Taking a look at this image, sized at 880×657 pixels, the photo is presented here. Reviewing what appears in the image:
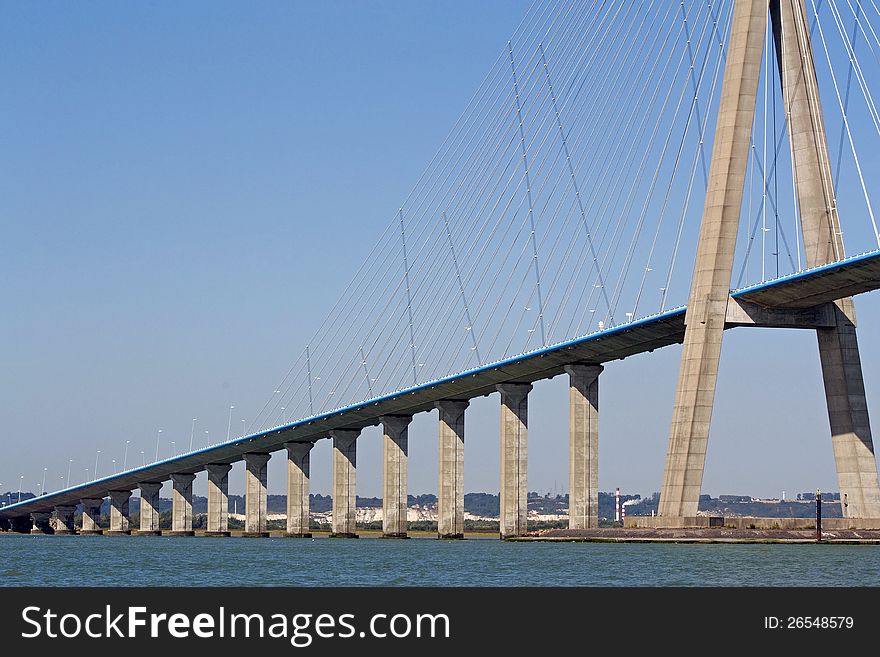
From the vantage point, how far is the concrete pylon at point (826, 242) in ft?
181

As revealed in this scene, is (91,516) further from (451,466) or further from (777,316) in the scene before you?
(777,316)

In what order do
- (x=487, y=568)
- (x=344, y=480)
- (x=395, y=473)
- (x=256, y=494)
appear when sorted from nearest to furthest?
(x=487, y=568)
(x=395, y=473)
(x=344, y=480)
(x=256, y=494)

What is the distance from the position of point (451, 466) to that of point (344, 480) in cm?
1296

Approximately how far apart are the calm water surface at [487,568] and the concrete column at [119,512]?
61.0 m

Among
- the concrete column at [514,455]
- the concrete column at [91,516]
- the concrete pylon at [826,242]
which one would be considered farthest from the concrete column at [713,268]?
the concrete column at [91,516]

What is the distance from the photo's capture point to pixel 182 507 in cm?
11044

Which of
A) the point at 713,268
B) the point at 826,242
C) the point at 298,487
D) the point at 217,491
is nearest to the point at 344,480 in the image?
the point at 298,487

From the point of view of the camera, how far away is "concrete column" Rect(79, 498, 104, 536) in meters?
121

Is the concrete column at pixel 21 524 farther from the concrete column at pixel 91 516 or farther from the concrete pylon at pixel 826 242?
the concrete pylon at pixel 826 242

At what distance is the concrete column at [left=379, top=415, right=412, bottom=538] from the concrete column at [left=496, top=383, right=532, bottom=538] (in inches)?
471

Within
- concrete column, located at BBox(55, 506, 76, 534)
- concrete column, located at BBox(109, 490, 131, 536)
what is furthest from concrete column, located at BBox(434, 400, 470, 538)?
concrete column, located at BBox(55, 506, 76, 534)

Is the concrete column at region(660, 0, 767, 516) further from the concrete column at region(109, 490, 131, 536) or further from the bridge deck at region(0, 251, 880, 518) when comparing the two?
the concrete column at region(109, 490, 131, 536)
